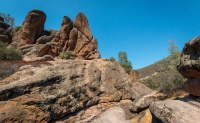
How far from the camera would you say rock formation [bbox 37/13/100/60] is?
84.6ft

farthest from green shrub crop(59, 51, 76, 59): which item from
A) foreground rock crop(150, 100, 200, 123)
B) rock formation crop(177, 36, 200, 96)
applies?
foreground rock crop(150, 100, 200, 123)

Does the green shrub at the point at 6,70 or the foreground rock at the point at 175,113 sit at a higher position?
the green shrub at the point at 6,70

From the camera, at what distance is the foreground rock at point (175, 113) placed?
6.76 meters

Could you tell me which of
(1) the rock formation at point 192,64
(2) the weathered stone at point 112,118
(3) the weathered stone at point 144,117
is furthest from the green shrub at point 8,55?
(1) the rock formation at point 192,64

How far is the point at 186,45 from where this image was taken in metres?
9.20

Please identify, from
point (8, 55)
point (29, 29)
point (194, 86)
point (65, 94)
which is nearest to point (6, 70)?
point (65, 94)

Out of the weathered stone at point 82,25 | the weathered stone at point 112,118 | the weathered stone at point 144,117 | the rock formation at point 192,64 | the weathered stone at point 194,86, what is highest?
the weathered stone at point 82,25

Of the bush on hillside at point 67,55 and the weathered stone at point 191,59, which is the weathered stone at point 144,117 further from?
the bush on hillside at point 67,55

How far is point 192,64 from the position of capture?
8.53m

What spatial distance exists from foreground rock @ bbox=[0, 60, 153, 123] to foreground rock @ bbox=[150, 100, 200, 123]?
3242 mm

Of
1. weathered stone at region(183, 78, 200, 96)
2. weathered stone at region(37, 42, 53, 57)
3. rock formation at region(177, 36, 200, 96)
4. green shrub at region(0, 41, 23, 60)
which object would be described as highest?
weathered stone at region(37, 42, 53, 57)

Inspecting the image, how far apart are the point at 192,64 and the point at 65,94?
962 cm

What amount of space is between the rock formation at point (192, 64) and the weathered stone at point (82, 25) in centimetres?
2063

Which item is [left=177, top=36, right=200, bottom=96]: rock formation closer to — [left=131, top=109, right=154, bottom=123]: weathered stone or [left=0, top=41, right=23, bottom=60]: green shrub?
[left=131, top=109, right=154, bottom=123]: weathered stone
